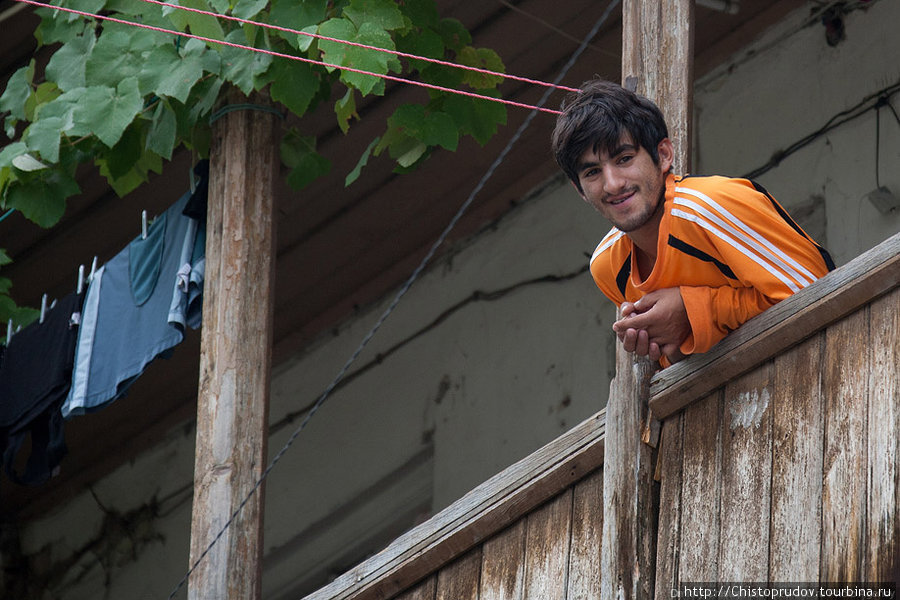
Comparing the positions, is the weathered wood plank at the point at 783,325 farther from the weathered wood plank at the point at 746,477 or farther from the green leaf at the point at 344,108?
the green leaf at the point at 344,108

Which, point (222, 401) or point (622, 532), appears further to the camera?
point (222, 401)

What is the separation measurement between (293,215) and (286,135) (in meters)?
1.02

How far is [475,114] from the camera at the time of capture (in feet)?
17.1

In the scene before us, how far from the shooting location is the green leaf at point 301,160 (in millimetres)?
5465

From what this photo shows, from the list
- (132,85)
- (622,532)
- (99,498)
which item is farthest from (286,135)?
(99,498)

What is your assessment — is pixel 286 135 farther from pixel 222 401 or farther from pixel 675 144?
pixel 675 144

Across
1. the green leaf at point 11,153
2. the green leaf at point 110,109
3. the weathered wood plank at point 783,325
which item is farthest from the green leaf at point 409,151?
the weathered wood plank at point 783,325

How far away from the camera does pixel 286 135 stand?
560 centimetres

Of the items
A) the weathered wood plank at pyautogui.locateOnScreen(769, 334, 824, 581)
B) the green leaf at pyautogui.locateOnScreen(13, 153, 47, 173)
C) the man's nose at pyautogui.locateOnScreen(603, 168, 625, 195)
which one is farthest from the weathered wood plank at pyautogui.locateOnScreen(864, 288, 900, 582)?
the green leaf at pyautogui.locateOnScreen(13, 153, 47, 173)

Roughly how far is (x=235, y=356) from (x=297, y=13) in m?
1.14

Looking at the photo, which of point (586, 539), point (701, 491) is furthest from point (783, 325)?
point (586, 539)

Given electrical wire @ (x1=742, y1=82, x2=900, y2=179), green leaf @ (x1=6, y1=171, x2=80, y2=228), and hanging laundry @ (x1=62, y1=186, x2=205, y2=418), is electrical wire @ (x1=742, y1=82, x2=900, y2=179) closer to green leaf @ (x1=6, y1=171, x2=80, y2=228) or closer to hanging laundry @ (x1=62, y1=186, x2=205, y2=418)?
hanging laundry @ (x1=62, y1=186, x2=205, y2=418)

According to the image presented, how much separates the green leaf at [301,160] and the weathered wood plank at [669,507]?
221 cm

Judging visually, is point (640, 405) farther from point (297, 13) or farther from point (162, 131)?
point (162, 131)
